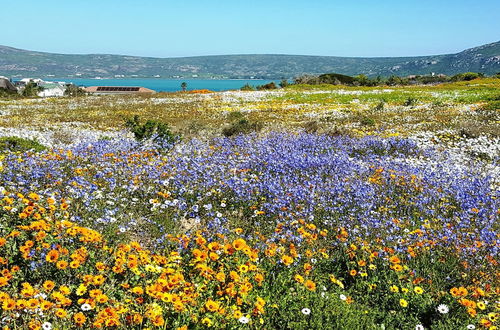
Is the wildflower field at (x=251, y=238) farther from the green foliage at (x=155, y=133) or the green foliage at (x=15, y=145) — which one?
the green foliage at (x=15, y=145)

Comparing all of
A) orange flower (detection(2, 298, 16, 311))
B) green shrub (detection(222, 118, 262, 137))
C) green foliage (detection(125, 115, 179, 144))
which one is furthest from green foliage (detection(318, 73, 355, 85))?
orange flower (detection(2, 298, 16, 311))

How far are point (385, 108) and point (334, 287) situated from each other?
2427cm

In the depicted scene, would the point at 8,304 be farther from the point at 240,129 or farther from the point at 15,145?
the point at 240,129

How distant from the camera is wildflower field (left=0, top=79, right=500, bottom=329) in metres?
3.81

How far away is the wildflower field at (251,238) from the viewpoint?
381cm

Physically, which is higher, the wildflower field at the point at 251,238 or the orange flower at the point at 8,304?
the orange flower at the point at 8,304

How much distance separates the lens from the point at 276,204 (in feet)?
23.0

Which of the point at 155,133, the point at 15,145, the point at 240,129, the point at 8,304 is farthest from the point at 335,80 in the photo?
the point at 8,304

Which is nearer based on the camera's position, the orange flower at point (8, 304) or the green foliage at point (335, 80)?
the orange flower at point (8, 304)

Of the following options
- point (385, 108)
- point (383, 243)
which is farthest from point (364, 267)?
point (385, 108)

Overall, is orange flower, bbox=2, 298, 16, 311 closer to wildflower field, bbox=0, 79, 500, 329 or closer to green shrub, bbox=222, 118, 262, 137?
wildflower field, bbox=0, 79, 500, 329

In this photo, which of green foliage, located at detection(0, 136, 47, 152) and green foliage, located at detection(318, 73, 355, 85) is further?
green foliage, located at detection(318, 73, 355, 85)

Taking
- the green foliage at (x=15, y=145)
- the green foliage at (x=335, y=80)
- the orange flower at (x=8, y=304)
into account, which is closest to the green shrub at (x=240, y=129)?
the green foliage at (x=15, y=145)

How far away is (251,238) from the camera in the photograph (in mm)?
5598
